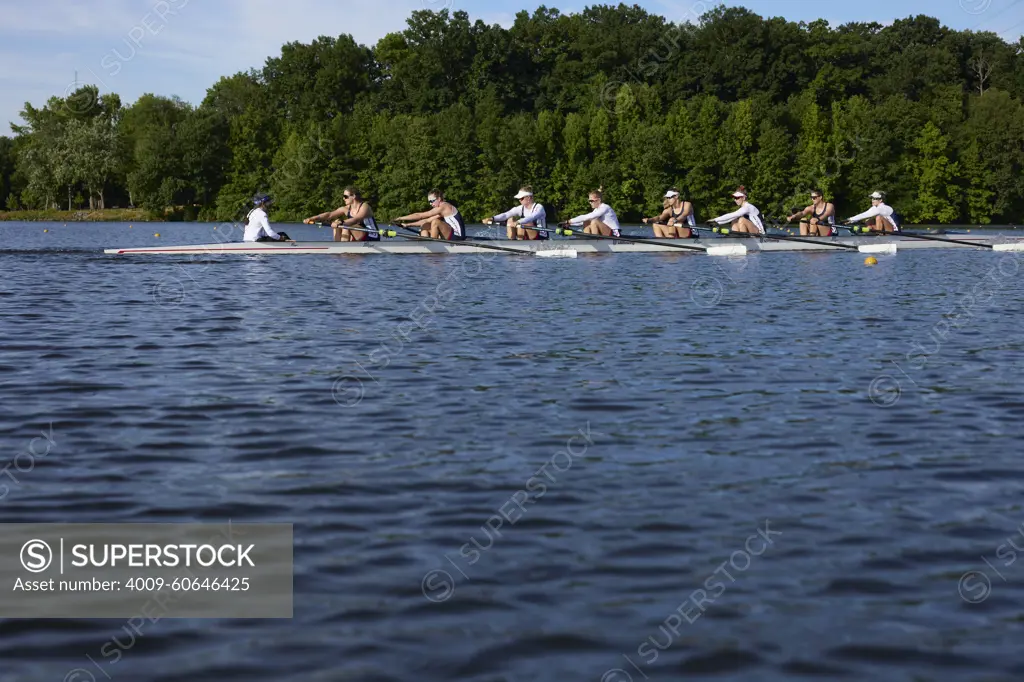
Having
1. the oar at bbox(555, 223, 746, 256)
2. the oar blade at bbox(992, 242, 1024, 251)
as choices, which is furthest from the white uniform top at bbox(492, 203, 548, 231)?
the oar blade at bbox(992, 242, 1024, 251)

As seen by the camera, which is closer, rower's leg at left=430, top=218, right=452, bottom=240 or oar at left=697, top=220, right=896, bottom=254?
rower's leg at left=430, top=218, right=452, bottom=240

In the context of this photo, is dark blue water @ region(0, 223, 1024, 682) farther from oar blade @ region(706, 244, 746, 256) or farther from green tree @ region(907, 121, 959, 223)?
green tree @ region(907, 121, 959, 223)

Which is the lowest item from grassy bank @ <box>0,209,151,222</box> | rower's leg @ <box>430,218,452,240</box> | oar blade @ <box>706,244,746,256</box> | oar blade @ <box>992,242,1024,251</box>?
grassy bank @ <box>0,209,151,222</box>

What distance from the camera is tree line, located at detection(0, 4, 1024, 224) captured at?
78.9 meters

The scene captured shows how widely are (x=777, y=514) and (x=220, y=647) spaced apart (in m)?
3.45

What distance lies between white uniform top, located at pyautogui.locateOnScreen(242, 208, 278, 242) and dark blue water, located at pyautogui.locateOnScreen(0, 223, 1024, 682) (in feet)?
41.2

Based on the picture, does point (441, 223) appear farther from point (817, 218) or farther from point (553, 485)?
point (553, 485)

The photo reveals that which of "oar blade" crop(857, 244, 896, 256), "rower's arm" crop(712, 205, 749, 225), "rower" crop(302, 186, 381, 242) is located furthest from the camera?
"oar blade" crop(857, 244, 896, 256)

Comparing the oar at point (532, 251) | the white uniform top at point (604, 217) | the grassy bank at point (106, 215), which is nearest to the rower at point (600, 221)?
the white uniform top at point (604, 217)

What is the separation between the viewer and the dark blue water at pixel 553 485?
5.29 meters

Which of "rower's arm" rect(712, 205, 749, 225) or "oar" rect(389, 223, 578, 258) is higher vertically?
"rower's arm" rect(712, 205, 749, 225)

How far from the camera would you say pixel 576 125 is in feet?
278

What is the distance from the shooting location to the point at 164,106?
10231cm

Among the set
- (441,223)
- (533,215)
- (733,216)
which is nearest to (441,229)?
(441,223)
